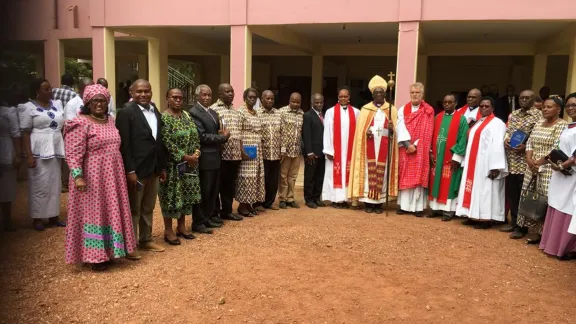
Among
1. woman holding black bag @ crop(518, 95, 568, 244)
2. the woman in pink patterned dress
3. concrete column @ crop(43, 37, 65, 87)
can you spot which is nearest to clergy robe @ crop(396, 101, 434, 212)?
woman holding black bag @ crop(518, 95, 568, 244)

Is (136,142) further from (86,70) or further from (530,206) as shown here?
(86,70)

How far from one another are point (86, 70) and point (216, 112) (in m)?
16.0

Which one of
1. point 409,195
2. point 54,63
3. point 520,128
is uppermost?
point 54,63

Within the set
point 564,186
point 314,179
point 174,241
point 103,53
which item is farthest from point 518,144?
point 103,53

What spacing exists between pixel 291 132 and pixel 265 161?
1.93ft

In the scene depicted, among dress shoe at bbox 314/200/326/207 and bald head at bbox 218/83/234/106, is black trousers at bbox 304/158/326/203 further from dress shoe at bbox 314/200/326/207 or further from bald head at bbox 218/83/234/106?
bald head at bbox 218/83/234/106

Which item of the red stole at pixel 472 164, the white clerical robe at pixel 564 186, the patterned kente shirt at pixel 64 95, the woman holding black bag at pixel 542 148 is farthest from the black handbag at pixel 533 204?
the patterned kente shirt at pixel 64 95

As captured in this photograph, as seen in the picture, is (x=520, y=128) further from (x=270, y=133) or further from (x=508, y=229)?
(x=270, y=133)

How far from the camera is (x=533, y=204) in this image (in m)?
5.18

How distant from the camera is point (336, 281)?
13.4 feet

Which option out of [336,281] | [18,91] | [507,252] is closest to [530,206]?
[507,252]


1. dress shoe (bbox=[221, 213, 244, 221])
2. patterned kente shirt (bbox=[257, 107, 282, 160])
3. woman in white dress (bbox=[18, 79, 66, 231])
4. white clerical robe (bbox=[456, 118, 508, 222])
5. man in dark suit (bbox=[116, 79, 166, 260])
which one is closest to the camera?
→ man in dark suit (bbox=[116, 79, 166, 260])

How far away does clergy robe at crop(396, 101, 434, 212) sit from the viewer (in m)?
6.56

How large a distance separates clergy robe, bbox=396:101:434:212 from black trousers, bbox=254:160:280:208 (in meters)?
1.76
